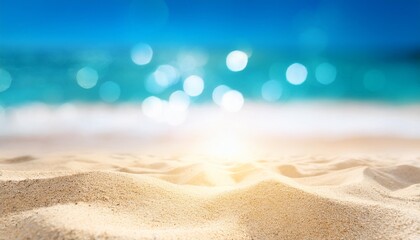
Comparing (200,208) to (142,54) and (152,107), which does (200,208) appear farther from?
(142,54)

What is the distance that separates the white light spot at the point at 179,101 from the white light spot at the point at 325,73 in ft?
12.3

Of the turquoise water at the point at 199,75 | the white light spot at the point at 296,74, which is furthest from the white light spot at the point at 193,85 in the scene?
the white light spot at the point at 296,74

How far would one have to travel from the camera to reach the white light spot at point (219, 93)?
985 centimetres

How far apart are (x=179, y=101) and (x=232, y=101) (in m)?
1.12

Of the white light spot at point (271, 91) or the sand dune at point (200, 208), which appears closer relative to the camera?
the sand dune at point (200, 208)

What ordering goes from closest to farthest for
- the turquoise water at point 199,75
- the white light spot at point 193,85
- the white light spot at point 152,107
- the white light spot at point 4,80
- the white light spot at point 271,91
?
the white light spot at point 152,107
the white light spot at point 4,80
the turquoise water at point 199,75
the white light spot at point 271,91
the white light spot at point 193,85

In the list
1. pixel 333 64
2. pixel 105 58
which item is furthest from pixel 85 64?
pixel 333 64

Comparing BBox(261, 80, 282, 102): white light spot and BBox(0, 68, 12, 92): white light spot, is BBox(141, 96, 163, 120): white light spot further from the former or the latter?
BBox(0, 68, 12, 92): white light spot

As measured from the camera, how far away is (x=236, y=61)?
15.3m

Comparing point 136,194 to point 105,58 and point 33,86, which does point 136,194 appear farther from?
point 105,58

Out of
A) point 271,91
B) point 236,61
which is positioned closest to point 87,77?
point 271,91

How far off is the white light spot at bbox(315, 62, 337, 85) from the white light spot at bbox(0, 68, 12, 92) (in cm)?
722

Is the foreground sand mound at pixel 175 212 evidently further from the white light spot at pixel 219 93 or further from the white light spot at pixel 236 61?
the white light spot at pixel 236 61

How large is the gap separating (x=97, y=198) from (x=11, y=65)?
1179 centimetres
